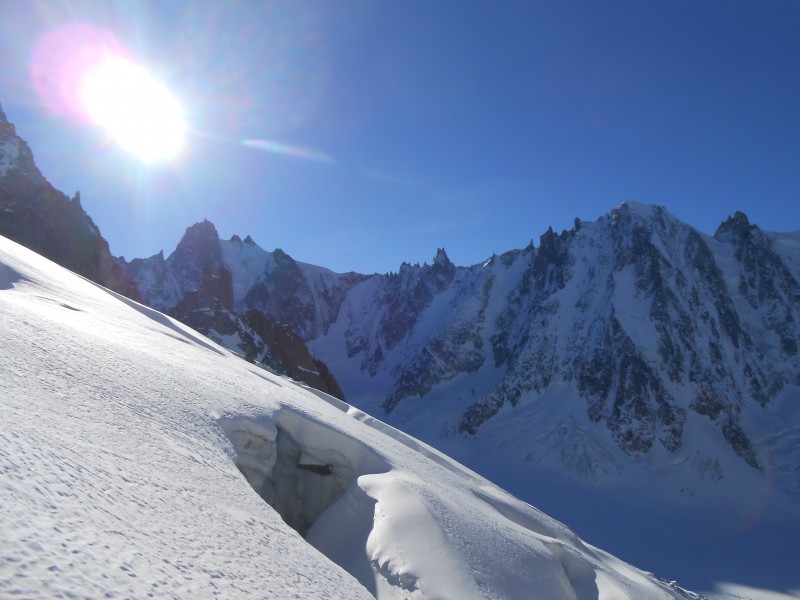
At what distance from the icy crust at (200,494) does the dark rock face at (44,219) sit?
4392 centimetres

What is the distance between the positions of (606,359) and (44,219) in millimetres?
73341

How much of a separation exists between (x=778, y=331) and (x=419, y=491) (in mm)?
101765

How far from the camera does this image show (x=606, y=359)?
271ft

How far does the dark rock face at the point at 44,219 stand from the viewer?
5138cm

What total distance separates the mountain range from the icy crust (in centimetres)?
3966

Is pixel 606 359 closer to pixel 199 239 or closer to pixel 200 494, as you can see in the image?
pixel 200 494

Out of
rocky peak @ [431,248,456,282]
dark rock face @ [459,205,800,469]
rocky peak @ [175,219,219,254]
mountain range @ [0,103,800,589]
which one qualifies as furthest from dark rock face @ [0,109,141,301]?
rocky peak @ [431,248,456,282]

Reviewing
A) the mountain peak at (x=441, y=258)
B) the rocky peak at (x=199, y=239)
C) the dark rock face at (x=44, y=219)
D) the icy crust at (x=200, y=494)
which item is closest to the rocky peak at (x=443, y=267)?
the mountain peak at (x=441, y=258)

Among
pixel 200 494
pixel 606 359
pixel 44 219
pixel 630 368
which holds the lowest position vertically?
pixel 200 494

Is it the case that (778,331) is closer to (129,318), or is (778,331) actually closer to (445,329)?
(445,329)

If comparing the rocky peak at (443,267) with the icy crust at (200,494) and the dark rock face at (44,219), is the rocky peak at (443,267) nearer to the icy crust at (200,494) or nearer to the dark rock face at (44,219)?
the dark rock face at (44,219)

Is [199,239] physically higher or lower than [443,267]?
lower

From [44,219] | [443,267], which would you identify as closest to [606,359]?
[44,219]

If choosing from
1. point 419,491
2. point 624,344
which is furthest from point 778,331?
point 419,491
